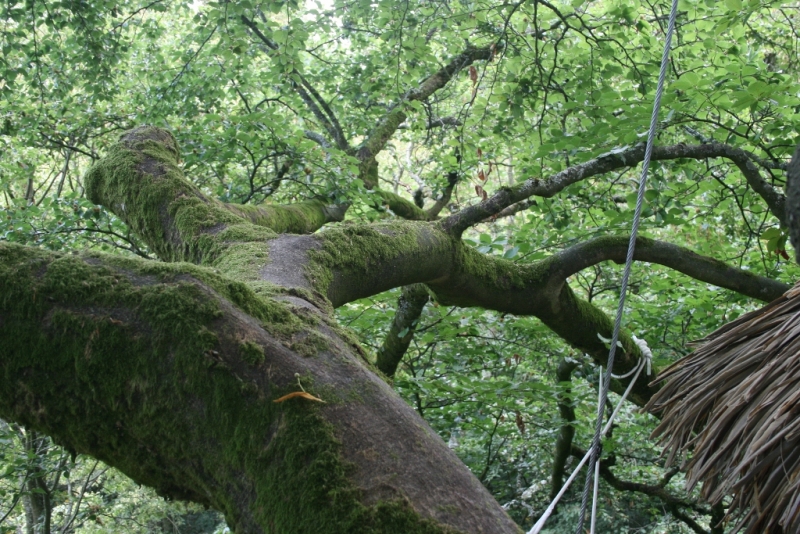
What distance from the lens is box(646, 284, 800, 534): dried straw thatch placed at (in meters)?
1.42

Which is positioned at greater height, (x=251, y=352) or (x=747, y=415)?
(x=251, y=352)

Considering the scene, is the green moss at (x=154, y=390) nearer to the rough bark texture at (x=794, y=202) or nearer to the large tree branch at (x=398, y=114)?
the rough bark texture at (x=794, y=202)

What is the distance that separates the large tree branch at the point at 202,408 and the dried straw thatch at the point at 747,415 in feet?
2.31

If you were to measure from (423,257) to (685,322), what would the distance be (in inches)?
144

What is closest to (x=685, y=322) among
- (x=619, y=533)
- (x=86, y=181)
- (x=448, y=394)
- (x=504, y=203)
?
(x=448, y=394)

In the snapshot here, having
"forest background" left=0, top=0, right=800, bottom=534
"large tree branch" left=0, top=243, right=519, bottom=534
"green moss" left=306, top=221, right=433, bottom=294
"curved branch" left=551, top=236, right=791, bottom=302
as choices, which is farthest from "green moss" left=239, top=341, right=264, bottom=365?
"curved branch" left=551, top=236, right=791, bottom=302

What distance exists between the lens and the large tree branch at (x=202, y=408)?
3.70 feet

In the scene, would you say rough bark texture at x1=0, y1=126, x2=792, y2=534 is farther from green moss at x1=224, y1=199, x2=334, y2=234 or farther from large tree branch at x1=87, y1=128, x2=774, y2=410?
green moss at x1=224, y1=199, x2=334, y2=234

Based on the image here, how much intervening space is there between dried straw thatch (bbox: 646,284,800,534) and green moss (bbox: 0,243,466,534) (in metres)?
1.03

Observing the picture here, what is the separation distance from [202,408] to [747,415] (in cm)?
140

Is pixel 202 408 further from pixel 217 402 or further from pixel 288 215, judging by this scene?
pixel 288 215

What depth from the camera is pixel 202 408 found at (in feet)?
3.93

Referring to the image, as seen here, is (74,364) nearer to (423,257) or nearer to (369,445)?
(369,445)

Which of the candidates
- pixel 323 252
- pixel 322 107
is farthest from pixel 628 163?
pixel 322 107
